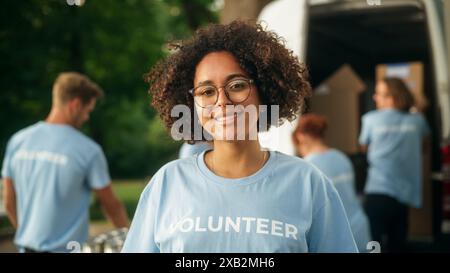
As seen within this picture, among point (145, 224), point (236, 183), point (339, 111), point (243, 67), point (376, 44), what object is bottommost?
point (145, 224)

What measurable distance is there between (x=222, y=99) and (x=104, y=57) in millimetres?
7810

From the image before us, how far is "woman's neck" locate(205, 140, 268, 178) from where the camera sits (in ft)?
5.84

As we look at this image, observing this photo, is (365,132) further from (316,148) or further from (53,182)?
(53,182)

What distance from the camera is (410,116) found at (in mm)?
4910

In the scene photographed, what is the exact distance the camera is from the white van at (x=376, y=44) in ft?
13.0

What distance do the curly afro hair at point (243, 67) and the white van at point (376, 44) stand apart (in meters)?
1.03

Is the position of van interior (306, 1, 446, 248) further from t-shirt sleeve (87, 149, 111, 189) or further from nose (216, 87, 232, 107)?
nose (216, 87, 232, 107)

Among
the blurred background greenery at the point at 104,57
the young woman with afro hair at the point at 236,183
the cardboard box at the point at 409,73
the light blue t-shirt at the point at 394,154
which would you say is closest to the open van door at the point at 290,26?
the blurred background greenery at the point at 104,57

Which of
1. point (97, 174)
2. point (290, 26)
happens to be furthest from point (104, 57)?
point (97, 174)

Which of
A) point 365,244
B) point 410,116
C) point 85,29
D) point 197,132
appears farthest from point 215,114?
point 85,29

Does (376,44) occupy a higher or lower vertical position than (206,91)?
higher

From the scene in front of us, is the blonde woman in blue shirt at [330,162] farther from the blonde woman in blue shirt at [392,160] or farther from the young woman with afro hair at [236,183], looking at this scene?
the young woman with afro hair at [236,183]

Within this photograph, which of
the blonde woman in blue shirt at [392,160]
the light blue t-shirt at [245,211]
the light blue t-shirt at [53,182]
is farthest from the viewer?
the blonde woman in blue shirt at [392,160]

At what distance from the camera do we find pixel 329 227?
1763 millimetres
